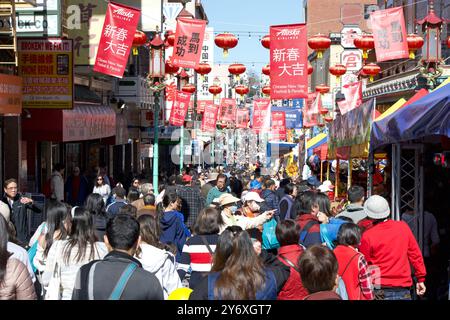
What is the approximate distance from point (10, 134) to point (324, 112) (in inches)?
853

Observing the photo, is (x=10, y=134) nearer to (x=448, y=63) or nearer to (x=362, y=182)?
(x=362, y=182)

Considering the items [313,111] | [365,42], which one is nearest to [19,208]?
[365,42]

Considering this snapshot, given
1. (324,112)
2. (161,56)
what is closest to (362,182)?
(161,56)

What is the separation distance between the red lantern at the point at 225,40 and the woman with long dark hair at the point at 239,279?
52.4ft

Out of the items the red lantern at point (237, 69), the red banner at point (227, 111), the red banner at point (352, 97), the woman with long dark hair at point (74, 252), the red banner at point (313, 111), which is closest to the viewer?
the woman with long dark hair at point (74, 252)

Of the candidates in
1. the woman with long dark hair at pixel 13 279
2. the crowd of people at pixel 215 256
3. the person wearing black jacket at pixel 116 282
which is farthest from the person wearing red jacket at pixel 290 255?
the woman with long dark hair at pixel 13 279

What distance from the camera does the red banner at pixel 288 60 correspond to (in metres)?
19.2

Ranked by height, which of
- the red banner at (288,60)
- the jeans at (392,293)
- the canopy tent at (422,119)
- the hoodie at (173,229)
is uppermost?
the red banner at (288,60)

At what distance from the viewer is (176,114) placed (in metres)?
34.4

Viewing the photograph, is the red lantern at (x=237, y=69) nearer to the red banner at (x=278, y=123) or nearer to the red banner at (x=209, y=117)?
the red banner at (x=209, y=117)

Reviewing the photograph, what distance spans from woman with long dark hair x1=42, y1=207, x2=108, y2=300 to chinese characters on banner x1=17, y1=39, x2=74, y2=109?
11412 mm

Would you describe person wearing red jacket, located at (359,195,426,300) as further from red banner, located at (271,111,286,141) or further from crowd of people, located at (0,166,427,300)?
red banner, located at (271,111,286,141)

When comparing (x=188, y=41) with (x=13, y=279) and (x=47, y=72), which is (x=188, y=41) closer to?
(x=47, y=72)

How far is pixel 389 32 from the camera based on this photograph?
752 inches
